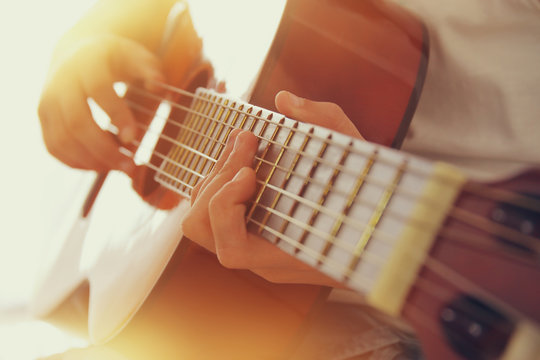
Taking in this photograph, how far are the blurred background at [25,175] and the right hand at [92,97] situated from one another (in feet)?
2.07

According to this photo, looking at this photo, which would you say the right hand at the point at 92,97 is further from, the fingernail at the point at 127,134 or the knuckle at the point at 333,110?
the knuckle at the point at 333,110

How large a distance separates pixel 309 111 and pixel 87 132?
593 millimetres

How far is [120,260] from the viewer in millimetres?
859

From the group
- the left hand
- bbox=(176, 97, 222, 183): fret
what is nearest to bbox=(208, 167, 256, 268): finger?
the left hand

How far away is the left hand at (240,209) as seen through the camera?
0.53 metres

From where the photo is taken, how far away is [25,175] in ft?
6.22

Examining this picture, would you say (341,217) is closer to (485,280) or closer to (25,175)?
(485,280)

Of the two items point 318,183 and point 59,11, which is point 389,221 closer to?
point 318,183

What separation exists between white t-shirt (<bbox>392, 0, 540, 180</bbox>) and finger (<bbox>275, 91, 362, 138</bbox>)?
0.87 ft

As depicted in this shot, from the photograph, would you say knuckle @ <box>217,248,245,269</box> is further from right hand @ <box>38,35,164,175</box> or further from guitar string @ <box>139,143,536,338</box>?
right hand @ <box>38,35,164,175</box>

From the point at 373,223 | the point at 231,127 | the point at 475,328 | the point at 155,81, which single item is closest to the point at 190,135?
the point at 231,127

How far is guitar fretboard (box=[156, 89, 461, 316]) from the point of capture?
35cm

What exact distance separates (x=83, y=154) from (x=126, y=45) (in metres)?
0.27

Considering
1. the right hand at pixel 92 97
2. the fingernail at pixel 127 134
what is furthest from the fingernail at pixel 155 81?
the fingernail at pixel 127 134
